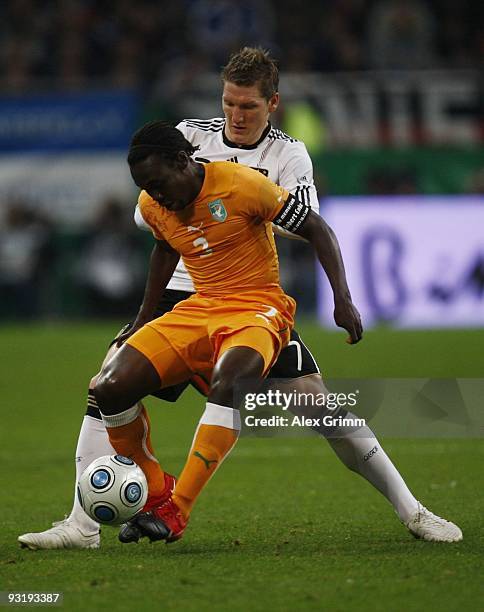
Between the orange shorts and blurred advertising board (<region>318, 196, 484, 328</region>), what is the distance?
11318 mm

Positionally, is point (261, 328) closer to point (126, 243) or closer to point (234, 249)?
point (234, 249)

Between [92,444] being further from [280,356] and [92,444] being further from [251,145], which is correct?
[251,145]

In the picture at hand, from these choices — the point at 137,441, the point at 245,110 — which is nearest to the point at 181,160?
the point at 245,110

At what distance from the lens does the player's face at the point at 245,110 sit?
564 centimetres

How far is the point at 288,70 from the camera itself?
18.9 metres

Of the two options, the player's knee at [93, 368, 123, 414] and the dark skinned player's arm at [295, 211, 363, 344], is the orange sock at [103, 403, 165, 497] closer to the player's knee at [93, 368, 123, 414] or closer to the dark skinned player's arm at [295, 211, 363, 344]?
the player's knee at [93, 368, 123, 414]

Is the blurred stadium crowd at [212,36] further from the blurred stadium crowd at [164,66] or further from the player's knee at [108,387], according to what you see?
the player's knee at [108,387]

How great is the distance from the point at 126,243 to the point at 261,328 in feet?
43.3

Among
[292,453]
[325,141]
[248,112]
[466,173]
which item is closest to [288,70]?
[325,141]

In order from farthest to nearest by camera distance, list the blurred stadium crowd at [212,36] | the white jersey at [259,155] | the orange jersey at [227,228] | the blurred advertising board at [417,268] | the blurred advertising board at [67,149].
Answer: the blurred stadium crowd at [212,36]
the blurred advertising board at [67,149]
the blurred advertising board at [417,268]
the white jersey at [259,155]
the orange jersey at [227,228]

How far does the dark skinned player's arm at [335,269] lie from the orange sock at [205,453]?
0.57 metres

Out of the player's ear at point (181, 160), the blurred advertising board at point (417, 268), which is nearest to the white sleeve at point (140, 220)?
the player's ear at point (181, 160)

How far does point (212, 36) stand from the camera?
62.0 ft

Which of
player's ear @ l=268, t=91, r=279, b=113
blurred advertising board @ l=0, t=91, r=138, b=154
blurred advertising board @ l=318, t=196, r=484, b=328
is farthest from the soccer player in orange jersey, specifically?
blurred advertising board @ l=0, t=91, r=138, b=154
